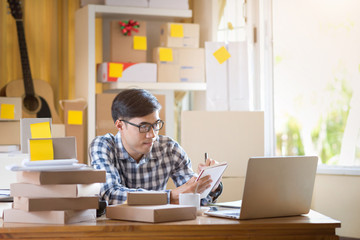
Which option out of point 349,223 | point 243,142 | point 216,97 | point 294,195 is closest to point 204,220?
point 294,195

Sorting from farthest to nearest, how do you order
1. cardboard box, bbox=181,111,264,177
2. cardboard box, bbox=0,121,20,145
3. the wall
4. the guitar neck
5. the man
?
the guitar neck → cardboard box, bbox=0,121,20,145 → the wall → cardboard box, bbox=181,111,264,177 → the man

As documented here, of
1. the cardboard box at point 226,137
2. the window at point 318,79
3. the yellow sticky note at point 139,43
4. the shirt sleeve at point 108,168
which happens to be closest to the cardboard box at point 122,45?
the yellow sticky note at point 139,43

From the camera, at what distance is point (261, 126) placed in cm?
346

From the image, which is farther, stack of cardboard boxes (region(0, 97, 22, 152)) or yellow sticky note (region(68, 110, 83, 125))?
yellow sticky note (region(68, 110, 83, 125))

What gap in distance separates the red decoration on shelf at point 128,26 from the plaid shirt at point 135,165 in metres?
1.54

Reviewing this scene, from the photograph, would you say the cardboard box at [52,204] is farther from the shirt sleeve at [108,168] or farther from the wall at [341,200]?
the wall at [341,200]

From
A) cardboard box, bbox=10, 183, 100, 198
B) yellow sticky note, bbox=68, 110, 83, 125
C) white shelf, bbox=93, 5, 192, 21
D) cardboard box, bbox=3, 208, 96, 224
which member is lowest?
cardboard box, bbox=3, 208, 96, 224

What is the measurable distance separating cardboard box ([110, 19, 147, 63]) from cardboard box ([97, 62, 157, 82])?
0.07 m

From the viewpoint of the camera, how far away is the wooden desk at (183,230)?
5.27 feet

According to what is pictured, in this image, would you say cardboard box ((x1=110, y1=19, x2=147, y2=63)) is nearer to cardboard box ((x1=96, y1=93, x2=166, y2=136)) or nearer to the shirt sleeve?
cardboard box ((x1=96, y1=93, x2=166, y2=136))

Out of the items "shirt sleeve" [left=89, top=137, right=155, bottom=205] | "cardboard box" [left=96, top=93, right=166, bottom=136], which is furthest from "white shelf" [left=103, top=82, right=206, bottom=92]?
"shirt sleeve" [left=89, top=137, right=155, bottom=205]

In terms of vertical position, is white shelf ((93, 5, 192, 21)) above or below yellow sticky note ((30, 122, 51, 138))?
above

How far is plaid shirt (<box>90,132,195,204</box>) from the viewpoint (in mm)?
2246

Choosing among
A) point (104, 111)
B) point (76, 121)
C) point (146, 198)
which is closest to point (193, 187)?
point (146, 198)
